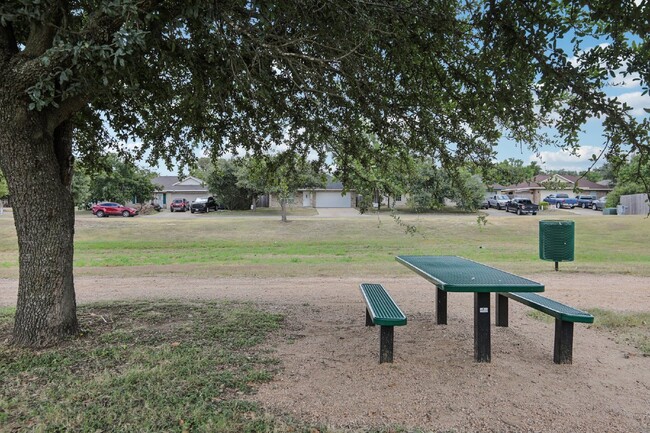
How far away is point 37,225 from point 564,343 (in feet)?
17.4

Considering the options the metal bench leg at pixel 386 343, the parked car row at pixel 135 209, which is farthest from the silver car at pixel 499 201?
the metal bench leg at pixel 386 343

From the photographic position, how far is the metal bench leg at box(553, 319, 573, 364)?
4.37m

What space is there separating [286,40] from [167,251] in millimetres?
14802

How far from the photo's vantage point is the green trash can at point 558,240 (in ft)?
34.7

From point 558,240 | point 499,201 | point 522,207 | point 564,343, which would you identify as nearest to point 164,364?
point 564,343

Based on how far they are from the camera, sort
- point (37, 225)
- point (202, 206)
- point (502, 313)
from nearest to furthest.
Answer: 1. point (37, 225)
2. point (502, 313)
3. point (202, 206)

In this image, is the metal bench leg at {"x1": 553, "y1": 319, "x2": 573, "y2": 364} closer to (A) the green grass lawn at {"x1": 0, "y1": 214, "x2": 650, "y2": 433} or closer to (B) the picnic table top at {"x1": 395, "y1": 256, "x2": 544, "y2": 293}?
(B) the picnic table top at {"x1": 395, "y1": 256, "x2": 544, "y2": 293}

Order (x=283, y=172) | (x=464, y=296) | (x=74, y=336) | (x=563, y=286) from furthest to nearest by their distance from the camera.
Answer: (x=563, y=286), (x=464, y=296), (x=283, y=172), (x=74, y=336)

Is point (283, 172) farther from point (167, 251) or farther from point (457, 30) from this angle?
point (167, 251)

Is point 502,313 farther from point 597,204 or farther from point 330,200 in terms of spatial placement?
point 597,204

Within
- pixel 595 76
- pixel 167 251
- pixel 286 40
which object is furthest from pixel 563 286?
pixel 167 251

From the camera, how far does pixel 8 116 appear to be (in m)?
4.26

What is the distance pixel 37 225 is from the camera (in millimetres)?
4496

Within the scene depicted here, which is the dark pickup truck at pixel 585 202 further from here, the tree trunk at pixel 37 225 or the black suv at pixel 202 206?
the tree trunk at pixel 37 225
